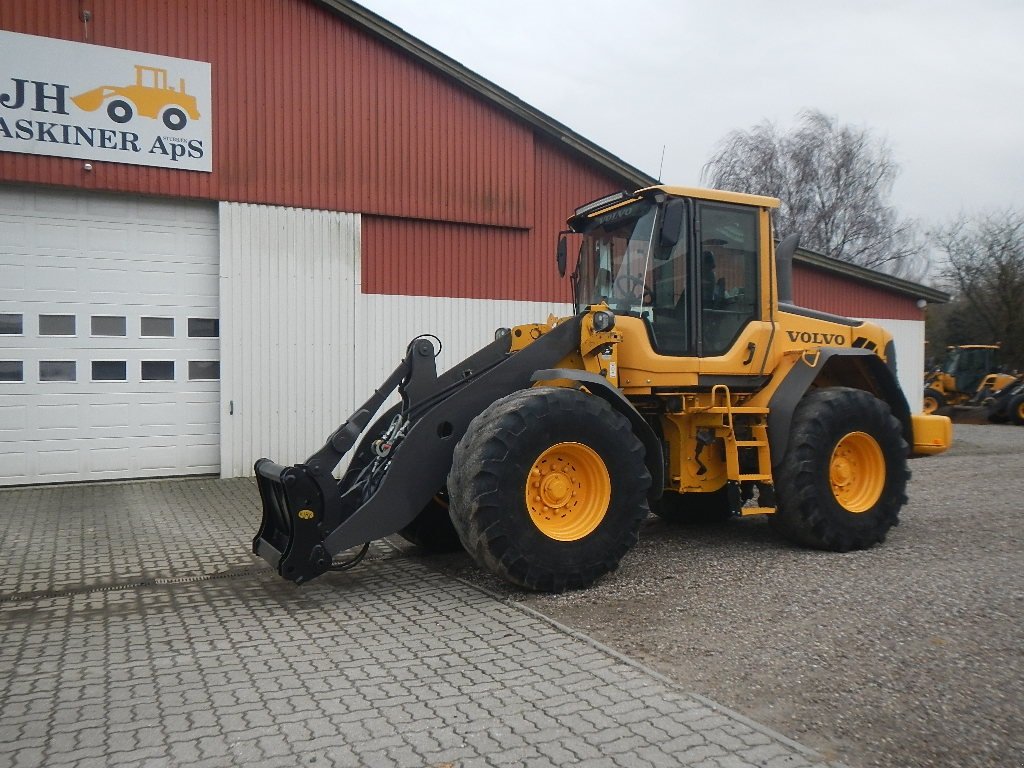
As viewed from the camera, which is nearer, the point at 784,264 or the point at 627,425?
the point at 627,425

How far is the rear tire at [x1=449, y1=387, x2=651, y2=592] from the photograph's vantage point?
5.72 m

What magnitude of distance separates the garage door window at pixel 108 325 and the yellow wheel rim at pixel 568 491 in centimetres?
775

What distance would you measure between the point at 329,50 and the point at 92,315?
16.1 feet

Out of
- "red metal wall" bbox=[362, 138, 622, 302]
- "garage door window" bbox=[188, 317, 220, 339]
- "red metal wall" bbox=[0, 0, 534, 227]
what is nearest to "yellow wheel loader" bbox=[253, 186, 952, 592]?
"red metal wall" bbox=[362, 138, 622, 302]

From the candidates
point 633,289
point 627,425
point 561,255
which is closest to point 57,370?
point 561,255

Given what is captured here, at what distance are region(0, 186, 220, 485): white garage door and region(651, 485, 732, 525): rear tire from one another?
6565mm

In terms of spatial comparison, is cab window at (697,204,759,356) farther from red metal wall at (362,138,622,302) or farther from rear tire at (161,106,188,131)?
rear tire at (161,106,188,131)

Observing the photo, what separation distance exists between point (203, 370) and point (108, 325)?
1317mm

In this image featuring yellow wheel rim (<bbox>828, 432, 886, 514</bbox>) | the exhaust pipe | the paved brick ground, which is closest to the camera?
the paved brick ground

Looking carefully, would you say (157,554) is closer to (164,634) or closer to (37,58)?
(164,634)

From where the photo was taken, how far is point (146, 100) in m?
11.4

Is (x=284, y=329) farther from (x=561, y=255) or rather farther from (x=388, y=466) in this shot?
(x=388, y=466)

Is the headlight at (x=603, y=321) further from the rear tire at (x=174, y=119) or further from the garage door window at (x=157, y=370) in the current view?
the rear tire at (x=174, y=119)

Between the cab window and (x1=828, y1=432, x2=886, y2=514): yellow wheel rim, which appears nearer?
the cab window
